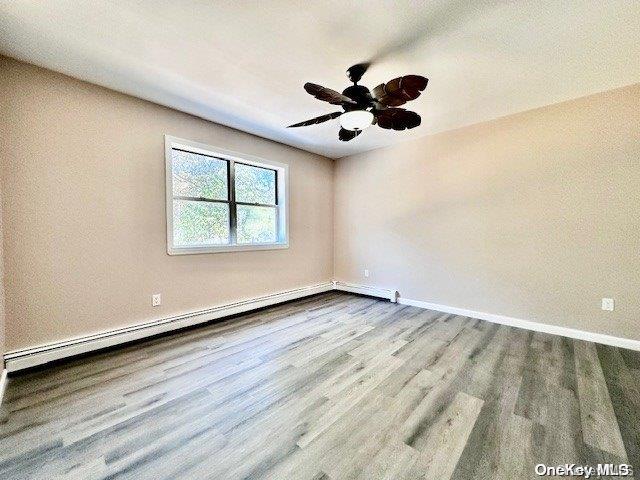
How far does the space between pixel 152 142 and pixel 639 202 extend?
4833 mm

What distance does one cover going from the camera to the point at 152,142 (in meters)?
2.71

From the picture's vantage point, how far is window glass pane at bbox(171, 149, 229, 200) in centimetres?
299

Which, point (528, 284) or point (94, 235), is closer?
point (94, 235)

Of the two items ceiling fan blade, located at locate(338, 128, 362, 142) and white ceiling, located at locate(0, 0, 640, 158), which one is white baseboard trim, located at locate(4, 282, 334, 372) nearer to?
white ceiling, located at locate(0, 0, 640, 158)

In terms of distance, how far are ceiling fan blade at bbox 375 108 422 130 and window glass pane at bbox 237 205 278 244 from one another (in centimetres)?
220

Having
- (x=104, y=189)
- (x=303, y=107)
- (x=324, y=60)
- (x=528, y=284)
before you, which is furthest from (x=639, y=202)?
(x=104, y=189)

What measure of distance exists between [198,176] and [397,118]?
2415 mm

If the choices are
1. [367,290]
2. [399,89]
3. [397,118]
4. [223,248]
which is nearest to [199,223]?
[223,248]

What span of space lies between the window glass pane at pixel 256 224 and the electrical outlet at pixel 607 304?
12.8 ft

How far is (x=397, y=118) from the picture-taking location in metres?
2.16

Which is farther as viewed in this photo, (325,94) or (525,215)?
(525,215)

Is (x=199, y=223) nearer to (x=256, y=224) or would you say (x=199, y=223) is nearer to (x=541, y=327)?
(x=256, y=224)

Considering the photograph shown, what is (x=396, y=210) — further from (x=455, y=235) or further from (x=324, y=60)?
(x=324, y=60)

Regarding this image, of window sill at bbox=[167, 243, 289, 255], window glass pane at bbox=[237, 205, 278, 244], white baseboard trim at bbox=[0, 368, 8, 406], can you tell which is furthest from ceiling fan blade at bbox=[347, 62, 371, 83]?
white baseboard trim at bbox=[0, 368, 8, 406]
